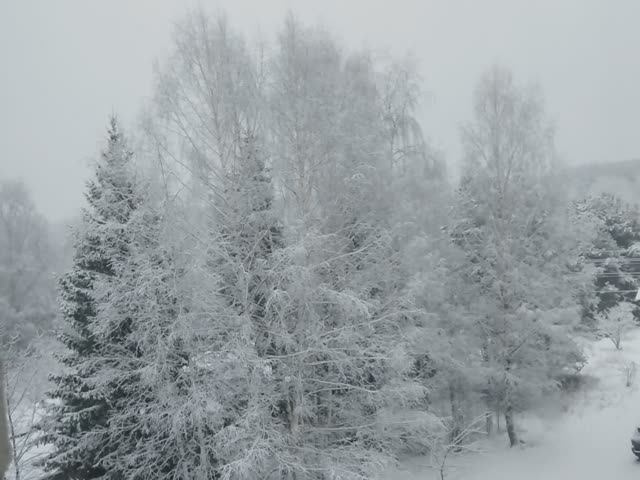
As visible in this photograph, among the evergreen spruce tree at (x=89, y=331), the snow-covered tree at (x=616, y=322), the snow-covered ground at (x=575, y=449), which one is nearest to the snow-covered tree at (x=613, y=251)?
Answer: the snow-covered tree at (x=616, y=322)

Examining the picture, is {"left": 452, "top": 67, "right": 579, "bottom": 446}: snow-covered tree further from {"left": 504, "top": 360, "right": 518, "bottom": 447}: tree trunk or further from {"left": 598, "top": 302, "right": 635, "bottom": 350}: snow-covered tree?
{"left": 598, "top": 302, "right": 635, "bottom": 350}: snow-covered tree

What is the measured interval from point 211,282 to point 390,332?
15.1ft

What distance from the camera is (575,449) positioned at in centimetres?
1431

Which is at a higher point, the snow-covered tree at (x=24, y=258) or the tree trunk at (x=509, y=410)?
the snow-covered tree at (x=24, y=258)

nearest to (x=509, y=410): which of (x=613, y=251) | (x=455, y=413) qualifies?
(x=455, y=413)

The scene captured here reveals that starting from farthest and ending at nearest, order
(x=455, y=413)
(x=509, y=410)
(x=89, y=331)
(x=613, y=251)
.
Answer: (x=613, y=251), (x=509, y=410), (x=455, y=413), (x=89, y=331)

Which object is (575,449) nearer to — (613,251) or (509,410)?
(509,410)

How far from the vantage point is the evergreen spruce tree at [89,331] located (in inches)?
395

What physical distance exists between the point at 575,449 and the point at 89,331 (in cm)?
1278

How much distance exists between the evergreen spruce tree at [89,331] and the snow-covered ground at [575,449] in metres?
7.22

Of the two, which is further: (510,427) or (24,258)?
(24,258)

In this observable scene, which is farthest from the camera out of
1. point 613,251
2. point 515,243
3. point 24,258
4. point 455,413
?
point 613,251

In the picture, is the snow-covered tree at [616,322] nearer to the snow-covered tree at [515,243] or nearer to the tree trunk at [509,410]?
the snow-covered tree at [515,243]

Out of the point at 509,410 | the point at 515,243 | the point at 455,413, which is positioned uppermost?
the point at 515,243
